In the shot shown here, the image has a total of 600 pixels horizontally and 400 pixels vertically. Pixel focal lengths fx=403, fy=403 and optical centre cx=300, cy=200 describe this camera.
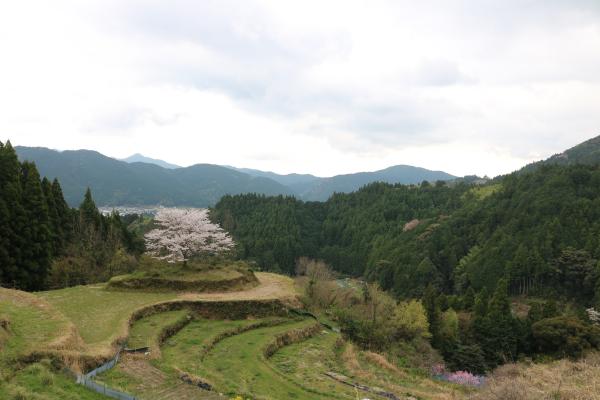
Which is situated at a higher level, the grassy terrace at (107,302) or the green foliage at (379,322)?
the grassy terrace at (107,302)

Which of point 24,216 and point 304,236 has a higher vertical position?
point 24,216

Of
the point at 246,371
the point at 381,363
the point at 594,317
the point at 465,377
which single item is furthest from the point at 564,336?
the point at 246,371

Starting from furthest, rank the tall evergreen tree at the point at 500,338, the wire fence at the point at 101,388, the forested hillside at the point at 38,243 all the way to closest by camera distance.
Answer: the tall evergreen tree at the point at 500,338, the forested hillside at the point at 38,243, the wire fence at the point at 101,388

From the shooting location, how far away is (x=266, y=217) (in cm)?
12556

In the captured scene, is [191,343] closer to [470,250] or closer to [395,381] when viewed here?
[395,381]

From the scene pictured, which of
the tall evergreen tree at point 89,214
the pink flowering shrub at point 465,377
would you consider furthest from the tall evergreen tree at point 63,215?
the pink flowering shrub at point 465,377

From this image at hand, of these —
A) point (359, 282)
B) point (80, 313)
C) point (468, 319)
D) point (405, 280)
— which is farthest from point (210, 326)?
point (359, 282)

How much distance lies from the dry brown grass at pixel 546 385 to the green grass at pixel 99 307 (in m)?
13.9

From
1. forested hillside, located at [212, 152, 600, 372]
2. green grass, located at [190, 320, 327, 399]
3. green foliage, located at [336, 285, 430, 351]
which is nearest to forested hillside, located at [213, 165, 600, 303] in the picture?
forested hillside, located at [212, 152, 600, 372]

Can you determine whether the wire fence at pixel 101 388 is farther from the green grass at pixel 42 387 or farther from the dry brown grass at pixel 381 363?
the dry brown grass at pixel 381 363

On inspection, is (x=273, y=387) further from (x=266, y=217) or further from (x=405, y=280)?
(x=266, y=217)

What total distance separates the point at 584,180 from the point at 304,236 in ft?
247

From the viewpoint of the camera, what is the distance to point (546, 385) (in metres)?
19.8

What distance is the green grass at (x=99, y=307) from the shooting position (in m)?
17.0
